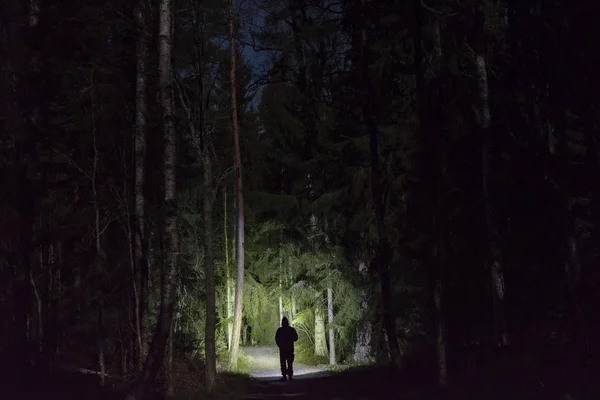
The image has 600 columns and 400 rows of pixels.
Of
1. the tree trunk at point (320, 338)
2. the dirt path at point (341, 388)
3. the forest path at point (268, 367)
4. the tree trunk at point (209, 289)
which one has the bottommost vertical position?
the forest path at point (268, 367)

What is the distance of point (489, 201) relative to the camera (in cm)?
1526

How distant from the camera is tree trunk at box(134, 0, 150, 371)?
13651 millimetres

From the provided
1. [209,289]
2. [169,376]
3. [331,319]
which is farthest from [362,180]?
[169,376]

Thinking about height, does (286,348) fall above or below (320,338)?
above

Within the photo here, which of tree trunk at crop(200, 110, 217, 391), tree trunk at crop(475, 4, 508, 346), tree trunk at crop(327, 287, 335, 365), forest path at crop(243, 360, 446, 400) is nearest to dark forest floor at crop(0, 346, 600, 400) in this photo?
forest path at crop(243, 360, 446, 400)

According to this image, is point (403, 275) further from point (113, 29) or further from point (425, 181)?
point (113, 29)

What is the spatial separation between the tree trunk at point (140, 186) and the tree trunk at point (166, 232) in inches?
78.5

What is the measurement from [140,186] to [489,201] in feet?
27.7

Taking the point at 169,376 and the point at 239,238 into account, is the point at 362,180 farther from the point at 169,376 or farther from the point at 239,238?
the point at 169,376

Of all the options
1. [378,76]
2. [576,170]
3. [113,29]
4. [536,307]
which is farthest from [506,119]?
[113,29]

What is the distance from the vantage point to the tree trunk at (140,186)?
44.8ft

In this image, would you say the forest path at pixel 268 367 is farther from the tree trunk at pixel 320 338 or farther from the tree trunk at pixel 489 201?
the tree trunk at pixel 489 201

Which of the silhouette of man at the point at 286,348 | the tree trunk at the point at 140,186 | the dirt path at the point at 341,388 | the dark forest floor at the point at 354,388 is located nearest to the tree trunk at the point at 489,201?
the dark forest floor at the point at 354,388

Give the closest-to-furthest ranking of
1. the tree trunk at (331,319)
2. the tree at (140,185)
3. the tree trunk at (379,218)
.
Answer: the tree at (140,185) → the tree trunk at (379,218) → the tree trunk at (331,319)
